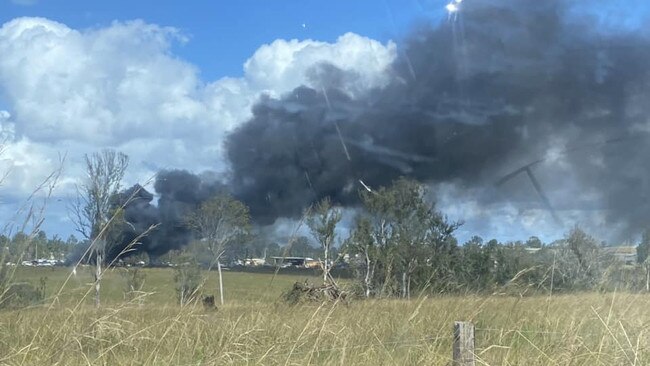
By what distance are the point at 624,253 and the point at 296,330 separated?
651cm

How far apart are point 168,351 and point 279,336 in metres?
1.18

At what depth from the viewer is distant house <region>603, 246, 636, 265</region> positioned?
1149cm

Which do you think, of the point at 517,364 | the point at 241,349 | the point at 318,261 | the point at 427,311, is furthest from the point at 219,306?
the point at 517,364

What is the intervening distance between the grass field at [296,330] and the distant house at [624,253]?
2.04 metres

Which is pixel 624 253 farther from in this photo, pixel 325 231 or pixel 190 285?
pixel 190 285

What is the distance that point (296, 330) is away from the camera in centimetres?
729

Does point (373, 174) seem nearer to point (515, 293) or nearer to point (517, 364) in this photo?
point (515, 293)

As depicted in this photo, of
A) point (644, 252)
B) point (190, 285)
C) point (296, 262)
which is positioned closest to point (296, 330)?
point (296, 262)

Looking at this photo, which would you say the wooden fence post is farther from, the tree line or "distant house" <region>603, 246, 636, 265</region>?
"distant house" <region>603, 246, 636, 265</region>

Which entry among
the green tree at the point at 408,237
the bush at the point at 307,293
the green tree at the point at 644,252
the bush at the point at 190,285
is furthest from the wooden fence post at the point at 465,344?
the green tree at the point at 644,252

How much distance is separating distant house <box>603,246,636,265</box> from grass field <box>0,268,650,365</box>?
6.69ft

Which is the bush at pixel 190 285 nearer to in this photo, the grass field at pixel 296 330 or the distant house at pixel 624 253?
the grass field at pixel 296 330

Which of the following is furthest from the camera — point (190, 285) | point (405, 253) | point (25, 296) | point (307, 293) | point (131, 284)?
point (405, 253)

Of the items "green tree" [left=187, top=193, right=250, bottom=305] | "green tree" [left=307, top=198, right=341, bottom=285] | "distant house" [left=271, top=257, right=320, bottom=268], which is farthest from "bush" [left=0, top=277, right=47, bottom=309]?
"green tree" [left=307, top=198, right=341, bottom=285]
